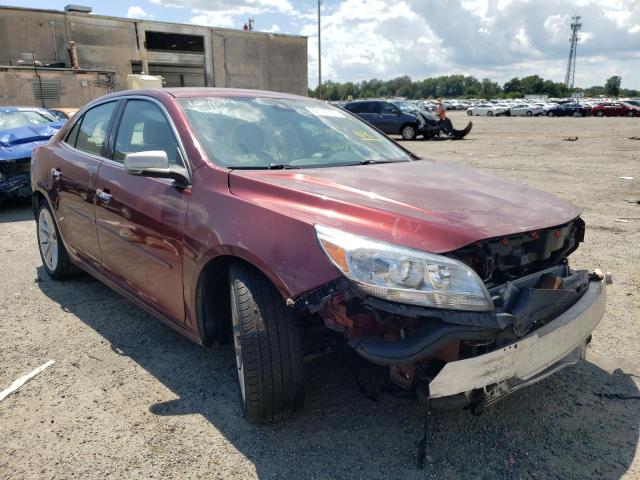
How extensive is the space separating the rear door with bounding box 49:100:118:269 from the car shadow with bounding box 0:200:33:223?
3778 mm

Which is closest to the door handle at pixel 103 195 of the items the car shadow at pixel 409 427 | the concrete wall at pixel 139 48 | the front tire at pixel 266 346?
the car shadow at pixel 409 427

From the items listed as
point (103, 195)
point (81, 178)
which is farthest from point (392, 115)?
point (103, 195)

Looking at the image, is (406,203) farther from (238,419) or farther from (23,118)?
(23,118)

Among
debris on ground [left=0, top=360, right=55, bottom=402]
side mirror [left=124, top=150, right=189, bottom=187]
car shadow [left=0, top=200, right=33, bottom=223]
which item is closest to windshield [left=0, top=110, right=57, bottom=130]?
car shadow [left=0, top=200, right=33, bottom=223]

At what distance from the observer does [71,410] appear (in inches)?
110

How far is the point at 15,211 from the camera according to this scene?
8211 millimetres

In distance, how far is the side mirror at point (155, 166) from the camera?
2.84 meters

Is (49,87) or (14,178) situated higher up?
(49,87)

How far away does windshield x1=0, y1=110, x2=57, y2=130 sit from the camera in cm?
902

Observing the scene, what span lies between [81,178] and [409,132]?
1837 centimetres

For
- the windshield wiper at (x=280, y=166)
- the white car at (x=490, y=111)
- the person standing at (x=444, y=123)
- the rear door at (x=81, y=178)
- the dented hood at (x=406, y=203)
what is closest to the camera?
the dented hood at (x=406, y=203)

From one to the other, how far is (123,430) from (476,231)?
76.6 inches

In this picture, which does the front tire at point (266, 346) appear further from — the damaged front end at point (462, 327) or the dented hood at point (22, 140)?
the dented hood at point (22, 140)

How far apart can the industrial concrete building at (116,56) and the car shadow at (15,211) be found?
22092 millimetres
